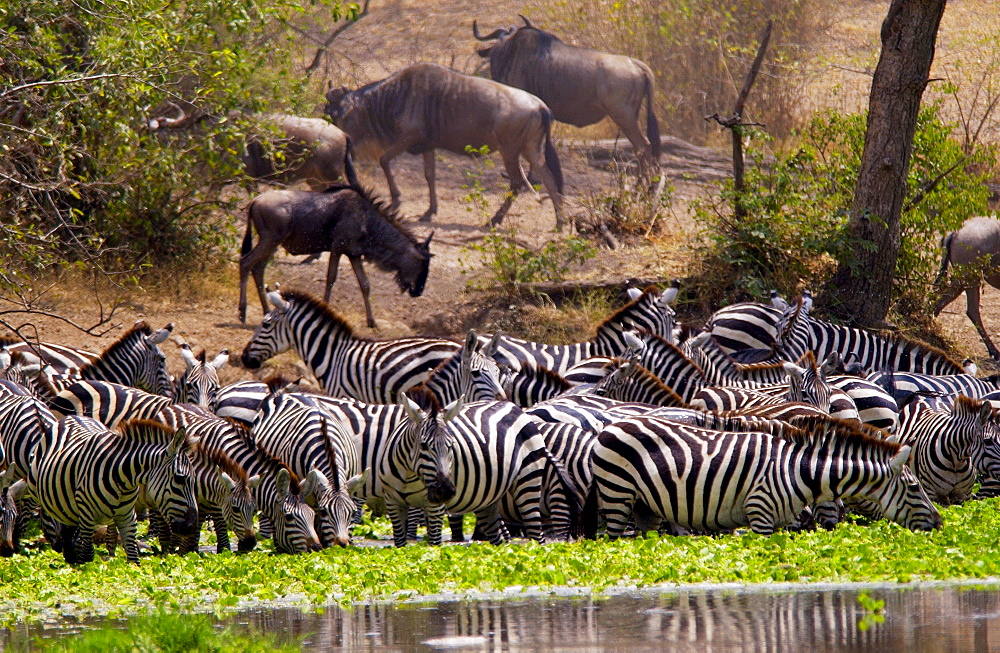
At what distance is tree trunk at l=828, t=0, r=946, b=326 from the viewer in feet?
51.5

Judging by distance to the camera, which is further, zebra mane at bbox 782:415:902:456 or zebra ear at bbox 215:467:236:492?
zebra ear at bbox 215:467:236:492

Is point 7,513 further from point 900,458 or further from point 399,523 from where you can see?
point 900,458

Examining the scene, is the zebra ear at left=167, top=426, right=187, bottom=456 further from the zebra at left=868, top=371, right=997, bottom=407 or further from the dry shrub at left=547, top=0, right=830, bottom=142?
the dry shrub at left=547, top=0, right=830, bottom=142

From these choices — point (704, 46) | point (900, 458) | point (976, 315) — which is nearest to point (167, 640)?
point (900, 458)

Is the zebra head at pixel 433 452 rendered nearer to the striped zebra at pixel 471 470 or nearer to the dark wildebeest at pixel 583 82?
the striped zebra at pixel 471 470

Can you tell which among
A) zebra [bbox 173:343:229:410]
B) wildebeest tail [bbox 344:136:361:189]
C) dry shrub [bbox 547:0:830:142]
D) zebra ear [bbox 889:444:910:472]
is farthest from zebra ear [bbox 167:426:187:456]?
dry shrub [bbox 547:0:830:142]

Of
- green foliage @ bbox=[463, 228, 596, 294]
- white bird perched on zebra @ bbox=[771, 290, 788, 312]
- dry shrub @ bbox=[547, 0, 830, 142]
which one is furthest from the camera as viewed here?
dry shrub @ bbox=[547, 0, 830, 142]

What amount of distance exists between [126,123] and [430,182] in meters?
6.76

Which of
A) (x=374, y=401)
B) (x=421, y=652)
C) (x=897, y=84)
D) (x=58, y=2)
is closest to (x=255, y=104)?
(x=58, y=2)

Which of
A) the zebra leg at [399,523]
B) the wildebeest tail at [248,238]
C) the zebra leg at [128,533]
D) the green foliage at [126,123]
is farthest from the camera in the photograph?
the wildebeest tail at [248,238]

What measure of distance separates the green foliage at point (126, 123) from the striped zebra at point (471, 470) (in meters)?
4.08

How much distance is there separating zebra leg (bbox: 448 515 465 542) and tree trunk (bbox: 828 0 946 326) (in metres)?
7.82

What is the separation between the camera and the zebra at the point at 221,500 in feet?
28.6

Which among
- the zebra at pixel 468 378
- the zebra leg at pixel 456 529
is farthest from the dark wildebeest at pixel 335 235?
the zebra leg at pixel 456 529
